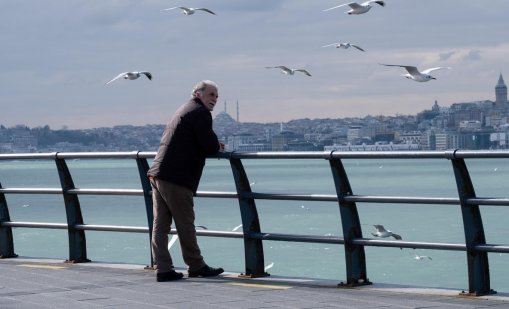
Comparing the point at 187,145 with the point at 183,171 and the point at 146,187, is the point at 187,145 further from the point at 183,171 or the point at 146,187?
the point at 146,187

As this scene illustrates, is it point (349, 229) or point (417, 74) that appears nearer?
point (349, 229)

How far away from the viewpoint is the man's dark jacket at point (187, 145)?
11.5m

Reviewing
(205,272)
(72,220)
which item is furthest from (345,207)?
(72,220)

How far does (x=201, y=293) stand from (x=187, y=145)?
146 centimetres

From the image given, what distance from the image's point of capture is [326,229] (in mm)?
65188

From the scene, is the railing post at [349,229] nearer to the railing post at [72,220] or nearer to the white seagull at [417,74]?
the railing post at [72,220]

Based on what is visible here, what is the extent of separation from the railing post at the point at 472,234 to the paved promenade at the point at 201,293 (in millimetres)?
149

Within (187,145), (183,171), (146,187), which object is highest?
(187,145)

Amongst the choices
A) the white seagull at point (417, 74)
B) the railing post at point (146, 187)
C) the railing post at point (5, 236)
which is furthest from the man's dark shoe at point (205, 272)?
the white seagull at point (417, 74)

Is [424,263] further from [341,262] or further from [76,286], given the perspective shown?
[76,286]

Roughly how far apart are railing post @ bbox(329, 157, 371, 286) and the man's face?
4.02ft

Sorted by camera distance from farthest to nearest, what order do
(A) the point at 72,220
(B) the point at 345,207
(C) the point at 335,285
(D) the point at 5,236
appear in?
(D) the point at 5,236 → (A) the point at 72,220 → (B) the point at 345,207 → (C) the point at 335,285

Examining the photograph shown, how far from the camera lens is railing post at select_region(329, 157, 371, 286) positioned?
36.4 feet

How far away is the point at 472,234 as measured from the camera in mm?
10422
